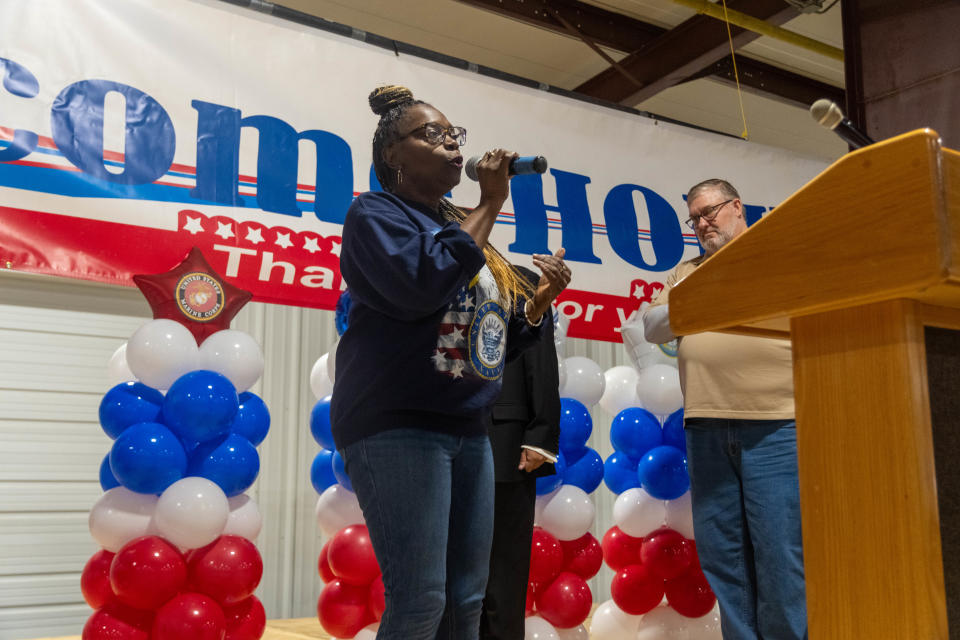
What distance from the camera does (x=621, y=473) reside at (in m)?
3.47

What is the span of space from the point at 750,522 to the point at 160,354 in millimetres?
1778

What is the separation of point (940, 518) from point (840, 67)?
5524mm

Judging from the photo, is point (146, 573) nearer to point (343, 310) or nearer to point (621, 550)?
point (343, 310)

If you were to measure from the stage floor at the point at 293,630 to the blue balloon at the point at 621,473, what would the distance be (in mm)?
1718

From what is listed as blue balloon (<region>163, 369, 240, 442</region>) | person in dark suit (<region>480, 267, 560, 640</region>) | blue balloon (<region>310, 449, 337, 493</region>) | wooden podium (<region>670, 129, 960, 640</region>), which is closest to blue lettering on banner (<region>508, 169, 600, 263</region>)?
person in dark suit (<region>480, 267, 560, 640</region>)

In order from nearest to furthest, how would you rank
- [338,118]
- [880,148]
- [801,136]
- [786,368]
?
1. [880,148]
2. [786,368]
3. [338,118]
4. [801,136]

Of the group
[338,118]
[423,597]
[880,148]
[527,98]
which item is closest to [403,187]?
[423,597]

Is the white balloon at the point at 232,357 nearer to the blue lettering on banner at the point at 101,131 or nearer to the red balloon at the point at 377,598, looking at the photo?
the blue lettering on banner at the point at 101,131

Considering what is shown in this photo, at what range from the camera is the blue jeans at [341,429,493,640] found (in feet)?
4.66

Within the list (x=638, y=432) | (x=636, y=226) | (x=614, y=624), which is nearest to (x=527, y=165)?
(x=638, y=432)

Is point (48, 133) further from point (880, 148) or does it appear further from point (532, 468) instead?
point (880, 148)

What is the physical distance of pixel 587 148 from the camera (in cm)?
388

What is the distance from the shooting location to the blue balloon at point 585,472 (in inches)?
124

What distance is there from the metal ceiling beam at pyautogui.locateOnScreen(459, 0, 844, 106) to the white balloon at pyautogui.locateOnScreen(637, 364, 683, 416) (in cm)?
218
